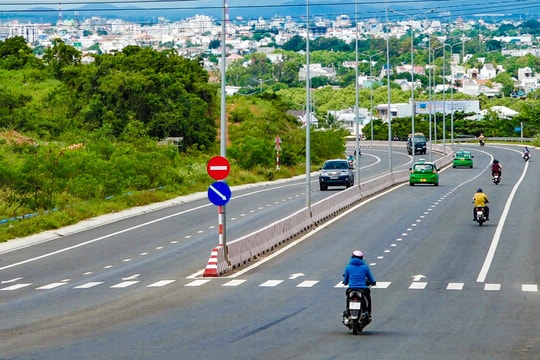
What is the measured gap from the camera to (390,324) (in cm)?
2355

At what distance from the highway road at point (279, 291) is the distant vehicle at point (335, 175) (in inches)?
540

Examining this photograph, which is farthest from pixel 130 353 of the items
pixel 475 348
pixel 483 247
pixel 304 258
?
pixel 483 247

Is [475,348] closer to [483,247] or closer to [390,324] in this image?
[390,324]

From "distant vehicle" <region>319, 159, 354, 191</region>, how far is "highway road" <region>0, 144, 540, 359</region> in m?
13.7

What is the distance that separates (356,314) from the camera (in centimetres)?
2189

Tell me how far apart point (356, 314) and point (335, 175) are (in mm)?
47532

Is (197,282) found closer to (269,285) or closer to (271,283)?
(271,283)

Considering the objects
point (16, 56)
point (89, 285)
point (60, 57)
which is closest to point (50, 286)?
point (89, 285)

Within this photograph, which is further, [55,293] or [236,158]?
[236,158]

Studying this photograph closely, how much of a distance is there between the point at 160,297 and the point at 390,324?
652 cm

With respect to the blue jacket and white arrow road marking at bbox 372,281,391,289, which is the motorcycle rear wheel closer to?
the blue jacket

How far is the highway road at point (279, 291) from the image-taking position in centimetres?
2086

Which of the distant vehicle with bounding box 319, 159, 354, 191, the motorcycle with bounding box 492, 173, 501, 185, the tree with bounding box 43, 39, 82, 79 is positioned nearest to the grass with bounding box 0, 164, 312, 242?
the distant vehicle with bounding box 319, 159, 354, 191

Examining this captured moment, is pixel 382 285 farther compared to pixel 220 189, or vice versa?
pixel 220 189
